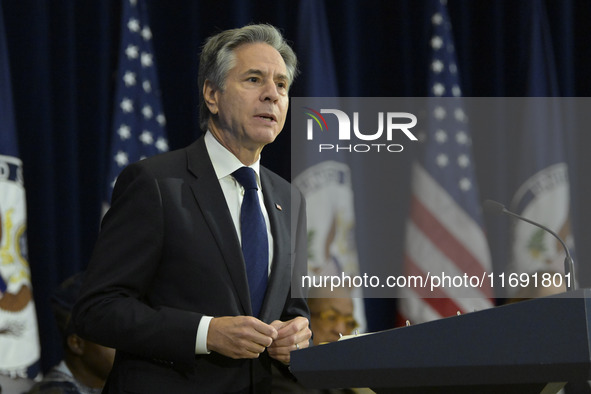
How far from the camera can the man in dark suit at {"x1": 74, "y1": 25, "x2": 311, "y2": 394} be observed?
5.43ft

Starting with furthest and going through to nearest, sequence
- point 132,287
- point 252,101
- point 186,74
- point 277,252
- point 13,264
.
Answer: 1. point 186,74
2. point 13,264
3. point 252,101
4. point 277,252
5. point 132,287

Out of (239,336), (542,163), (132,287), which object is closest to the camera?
(239,336)

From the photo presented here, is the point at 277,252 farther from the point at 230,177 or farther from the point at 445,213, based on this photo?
the point at 445,213

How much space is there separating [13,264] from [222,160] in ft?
7.11

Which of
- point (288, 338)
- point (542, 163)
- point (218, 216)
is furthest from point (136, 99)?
point (288, 338)

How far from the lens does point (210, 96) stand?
204 centimetres

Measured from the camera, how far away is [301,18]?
4227mm

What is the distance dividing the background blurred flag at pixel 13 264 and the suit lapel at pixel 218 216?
2.14 meters

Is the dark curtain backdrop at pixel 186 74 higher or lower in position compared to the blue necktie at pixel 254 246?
higher

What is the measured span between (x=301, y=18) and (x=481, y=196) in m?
1.30

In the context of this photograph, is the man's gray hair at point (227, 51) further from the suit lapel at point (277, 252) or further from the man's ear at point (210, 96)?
the suit lapel at point (277, 252)

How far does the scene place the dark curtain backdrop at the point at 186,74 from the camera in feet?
13.0

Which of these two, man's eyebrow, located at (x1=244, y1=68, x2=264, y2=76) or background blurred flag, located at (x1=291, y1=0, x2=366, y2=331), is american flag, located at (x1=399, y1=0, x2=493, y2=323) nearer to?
background blurred flag, located at (x1=291, y1=0, x2=366, y2=331)

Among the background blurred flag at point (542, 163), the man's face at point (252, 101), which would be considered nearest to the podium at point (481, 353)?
the man's face at point (252, 101)
